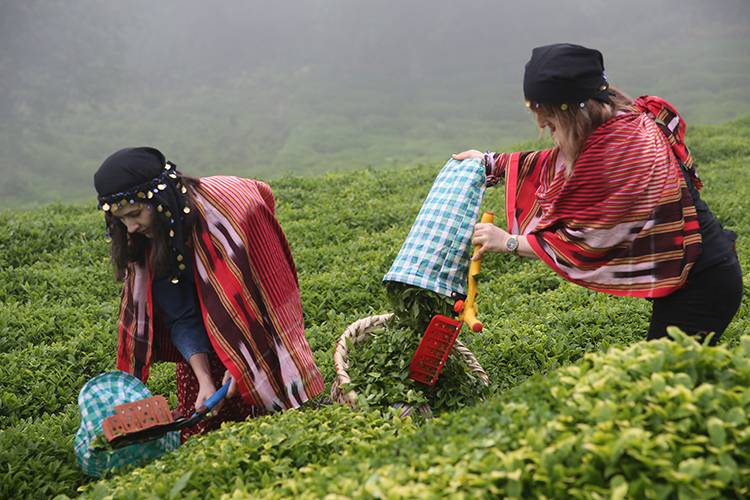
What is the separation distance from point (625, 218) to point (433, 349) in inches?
40.2

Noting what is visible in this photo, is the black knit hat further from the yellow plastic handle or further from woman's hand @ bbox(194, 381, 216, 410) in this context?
woman's hand @ bbox(194, 381, 216, 410)

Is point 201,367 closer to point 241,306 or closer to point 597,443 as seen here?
point 241,306

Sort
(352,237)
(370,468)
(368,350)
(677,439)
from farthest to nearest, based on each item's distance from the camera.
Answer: (352,237)
(368,350)
(370,468)
(677,439)

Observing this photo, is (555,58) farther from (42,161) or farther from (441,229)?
(42,161)

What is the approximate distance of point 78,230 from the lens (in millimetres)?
7070

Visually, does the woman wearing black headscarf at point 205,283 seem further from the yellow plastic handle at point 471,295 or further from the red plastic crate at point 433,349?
the yellow plastic handle at point 471,295

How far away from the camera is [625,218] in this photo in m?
2.68

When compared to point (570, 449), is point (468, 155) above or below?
above

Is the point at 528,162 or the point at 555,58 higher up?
the point at 555,58

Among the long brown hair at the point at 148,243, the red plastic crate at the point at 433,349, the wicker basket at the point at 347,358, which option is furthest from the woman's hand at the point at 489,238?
the long brown hair at the point at 148,243

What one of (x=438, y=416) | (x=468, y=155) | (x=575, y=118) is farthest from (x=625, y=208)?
(x=438, y=416)

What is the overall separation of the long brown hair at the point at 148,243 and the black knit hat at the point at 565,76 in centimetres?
146

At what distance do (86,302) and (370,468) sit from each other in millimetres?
4114

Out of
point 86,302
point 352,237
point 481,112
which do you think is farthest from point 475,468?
point 481,112
